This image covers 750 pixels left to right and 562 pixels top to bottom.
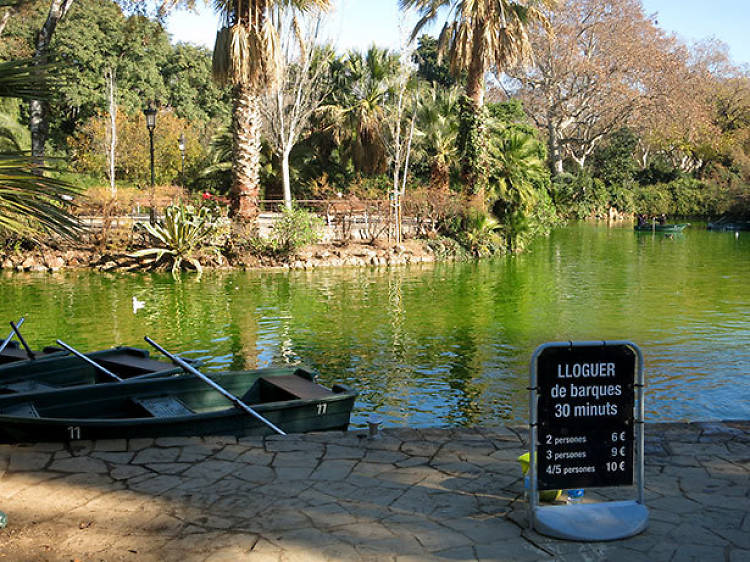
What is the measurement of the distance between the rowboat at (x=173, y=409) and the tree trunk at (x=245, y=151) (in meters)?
15.7

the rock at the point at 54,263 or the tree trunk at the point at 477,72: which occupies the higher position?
the tree trunk at the point at 477,72

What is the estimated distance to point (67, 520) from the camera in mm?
4434

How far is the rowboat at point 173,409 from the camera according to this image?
5863 mm

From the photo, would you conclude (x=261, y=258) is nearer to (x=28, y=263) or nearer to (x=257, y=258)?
(x=257, y=258)

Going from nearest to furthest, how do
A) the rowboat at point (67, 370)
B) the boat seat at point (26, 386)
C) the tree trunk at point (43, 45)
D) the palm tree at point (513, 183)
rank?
the boat seat at point (26, 386), the rowboat at point (67, 370), the tree trunk at point (43, 45), the palm tree at point (513, 183)

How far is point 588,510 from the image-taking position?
14.6 ft

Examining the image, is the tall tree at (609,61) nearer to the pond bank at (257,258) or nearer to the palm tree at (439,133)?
the palm tree at (439,133)

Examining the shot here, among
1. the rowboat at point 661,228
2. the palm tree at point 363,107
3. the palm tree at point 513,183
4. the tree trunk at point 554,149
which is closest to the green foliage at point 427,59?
the tree trunk at point 554,149

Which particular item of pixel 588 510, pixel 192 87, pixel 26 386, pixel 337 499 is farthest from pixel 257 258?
pixel 192 87

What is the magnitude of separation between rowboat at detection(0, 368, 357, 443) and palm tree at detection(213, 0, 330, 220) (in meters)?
15.3

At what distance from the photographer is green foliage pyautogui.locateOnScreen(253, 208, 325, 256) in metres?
22.7

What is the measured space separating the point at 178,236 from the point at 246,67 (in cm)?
526

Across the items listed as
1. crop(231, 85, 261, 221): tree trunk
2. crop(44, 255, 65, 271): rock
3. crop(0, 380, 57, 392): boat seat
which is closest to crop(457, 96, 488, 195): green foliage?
crop(231, 85, 261, 221): tree trunk

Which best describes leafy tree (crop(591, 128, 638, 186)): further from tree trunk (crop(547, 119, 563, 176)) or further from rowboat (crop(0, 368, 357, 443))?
rowboat (crop(0, 368, 357, 443))
